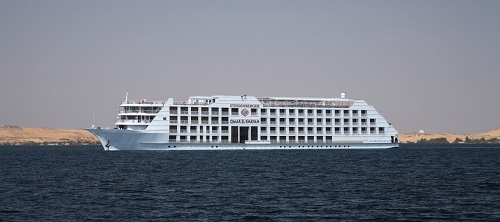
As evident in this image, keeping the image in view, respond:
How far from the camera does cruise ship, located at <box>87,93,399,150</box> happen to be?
112869 millimetres

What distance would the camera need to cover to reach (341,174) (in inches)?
2453

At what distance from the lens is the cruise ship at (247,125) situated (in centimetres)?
11287

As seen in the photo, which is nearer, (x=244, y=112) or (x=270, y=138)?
(x=244, y=112)

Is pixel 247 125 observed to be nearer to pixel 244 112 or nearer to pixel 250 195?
pixel 244 112

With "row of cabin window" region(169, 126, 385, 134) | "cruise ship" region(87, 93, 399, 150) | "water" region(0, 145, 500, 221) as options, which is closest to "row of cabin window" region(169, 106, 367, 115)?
"cruise ship" region(87, 93, 399, 150)

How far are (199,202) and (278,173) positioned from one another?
22.2 m

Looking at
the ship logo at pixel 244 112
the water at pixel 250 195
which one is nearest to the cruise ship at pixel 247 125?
the ship logo at pixel 244 112

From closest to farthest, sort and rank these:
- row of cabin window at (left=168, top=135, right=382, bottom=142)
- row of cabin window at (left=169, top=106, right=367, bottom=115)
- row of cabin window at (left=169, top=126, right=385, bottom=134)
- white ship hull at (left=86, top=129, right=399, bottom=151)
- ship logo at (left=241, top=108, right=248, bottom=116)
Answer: white ship hull at (left=86, top=129, right=399, bottom=151), row of cabin window at (left=168, top=135, right=382, bottom=142), row of cabin window at (left=169, top=106, right=367, bottom=115), row of cabin window at (left=169, top=126, right=385, bottom=134), ship logo at (left=241, top=108, right=248, bottom=116)

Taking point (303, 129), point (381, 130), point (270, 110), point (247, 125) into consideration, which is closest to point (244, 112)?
point (247, 125)

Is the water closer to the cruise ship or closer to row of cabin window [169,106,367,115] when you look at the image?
the cruise ship

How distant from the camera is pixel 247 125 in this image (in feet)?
399

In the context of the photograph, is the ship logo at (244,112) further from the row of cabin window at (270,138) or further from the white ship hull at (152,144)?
the white ship hull at (152,144)

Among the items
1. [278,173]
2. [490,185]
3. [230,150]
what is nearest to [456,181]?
[490,185]

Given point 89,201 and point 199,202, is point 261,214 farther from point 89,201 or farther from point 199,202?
point 89,201
